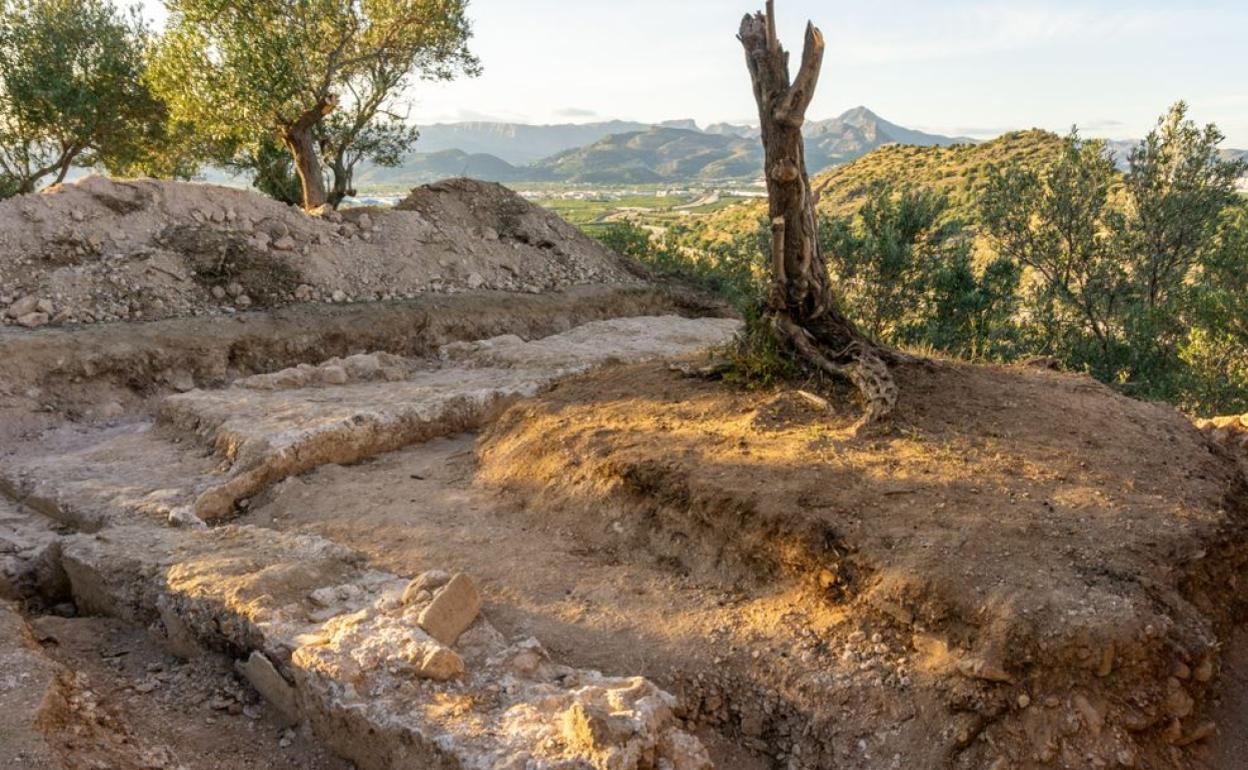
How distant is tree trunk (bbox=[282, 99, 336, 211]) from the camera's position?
1538cm

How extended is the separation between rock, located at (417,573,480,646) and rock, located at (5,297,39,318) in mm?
9961

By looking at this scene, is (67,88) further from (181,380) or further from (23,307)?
(181,380)

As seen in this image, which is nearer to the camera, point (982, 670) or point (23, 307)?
point (982, 670)

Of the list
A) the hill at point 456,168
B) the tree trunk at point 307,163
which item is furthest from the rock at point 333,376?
the hill at point 456,168

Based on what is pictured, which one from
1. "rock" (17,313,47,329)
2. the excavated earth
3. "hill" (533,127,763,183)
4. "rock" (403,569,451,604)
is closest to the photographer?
the excavated earth

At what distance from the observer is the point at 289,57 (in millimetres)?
13945

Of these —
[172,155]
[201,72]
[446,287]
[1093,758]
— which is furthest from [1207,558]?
[172,155]

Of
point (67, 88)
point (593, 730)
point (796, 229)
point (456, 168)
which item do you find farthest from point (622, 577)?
point (456, 168)

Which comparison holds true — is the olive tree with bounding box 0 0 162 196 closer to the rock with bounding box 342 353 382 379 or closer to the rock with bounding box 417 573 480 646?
the rock with bounding box 342 353 382 379

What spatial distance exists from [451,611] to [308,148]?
559 inches

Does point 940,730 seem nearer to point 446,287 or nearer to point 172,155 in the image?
point 446,287

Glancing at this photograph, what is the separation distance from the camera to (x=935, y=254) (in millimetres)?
14945

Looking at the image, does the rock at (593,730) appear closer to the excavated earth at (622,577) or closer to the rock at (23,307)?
the excavated earth at (622,577)

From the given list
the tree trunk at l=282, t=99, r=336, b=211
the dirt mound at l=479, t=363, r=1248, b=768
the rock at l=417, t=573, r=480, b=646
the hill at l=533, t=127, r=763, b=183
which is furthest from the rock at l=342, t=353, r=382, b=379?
the hill at l=533, t=127, r=763, b=183
